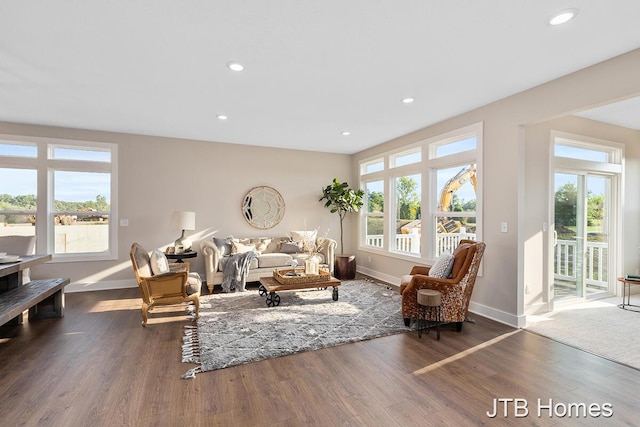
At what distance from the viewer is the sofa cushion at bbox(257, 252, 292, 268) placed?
5445 mm

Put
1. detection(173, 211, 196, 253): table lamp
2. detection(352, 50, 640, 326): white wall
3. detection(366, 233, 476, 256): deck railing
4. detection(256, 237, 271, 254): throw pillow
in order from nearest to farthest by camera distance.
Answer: detection(352, 50, 640, 326): white wall < detection(366, 233, 476, 256): deck railing < detection(173, 211, 196, 253): table lamp < detection(256, 237, 271, 254): throw pillow

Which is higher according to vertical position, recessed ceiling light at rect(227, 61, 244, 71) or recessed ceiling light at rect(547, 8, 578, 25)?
recessed ceiling light at rect(227, 61, 244, 71)

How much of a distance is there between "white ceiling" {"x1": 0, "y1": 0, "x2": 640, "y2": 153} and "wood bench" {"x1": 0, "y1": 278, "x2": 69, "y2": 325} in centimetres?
229

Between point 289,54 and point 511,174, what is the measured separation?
113 inches

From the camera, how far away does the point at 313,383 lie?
2.37 metres

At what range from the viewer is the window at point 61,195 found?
4.88 m

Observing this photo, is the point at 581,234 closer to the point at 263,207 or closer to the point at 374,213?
the point at 374,213

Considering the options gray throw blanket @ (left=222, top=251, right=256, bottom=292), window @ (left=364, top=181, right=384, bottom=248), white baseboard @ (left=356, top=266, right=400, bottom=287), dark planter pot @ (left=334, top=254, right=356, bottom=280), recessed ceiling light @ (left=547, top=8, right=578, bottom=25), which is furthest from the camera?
window @ (left=364, top=181, right=384, bottom=248)

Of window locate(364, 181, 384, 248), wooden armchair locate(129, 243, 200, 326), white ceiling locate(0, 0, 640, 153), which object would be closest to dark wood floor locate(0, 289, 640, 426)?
wooden armchair locate(129, 243, 200, 326)

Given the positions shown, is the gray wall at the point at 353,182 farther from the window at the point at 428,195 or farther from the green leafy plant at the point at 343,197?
the green leafy plant at the point at 343,197

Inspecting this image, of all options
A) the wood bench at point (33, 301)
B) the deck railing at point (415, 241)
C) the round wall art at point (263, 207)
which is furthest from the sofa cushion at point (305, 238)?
the wood bench at point (33, 301)

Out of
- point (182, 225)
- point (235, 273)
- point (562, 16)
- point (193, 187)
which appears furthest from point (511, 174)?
point (193, 187)

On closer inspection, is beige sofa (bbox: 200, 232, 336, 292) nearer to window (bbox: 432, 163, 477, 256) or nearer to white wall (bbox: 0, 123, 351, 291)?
white wall (bbox: 0, 123, 351, 291)

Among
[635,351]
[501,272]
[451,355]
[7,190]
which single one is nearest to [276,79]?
[451,355]
